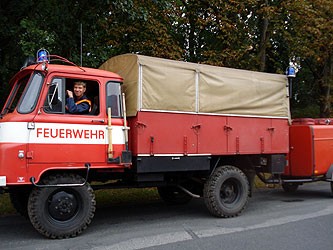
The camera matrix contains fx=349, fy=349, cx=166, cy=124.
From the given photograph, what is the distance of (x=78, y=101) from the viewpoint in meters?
5.91

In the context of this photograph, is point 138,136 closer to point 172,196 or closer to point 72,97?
point 72,97

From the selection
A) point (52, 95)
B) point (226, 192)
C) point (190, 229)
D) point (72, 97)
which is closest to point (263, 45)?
point (226, 192)

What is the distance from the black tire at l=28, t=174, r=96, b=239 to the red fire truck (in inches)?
0.6

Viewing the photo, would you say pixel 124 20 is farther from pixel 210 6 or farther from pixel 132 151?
pixel 132 151

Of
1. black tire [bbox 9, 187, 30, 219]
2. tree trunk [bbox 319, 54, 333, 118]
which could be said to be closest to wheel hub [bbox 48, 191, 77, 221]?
black tire [bbox 9, 187, 30, 219]

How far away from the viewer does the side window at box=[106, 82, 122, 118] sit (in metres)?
6.10

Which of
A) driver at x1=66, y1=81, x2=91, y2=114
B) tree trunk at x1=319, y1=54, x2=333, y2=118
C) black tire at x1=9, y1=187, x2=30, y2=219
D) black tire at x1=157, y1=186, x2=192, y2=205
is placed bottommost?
black tire at x1=157, y1=186, x2=192, y2=205

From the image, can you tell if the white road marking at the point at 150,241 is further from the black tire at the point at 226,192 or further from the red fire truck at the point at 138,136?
the black tire at the point at 226,192

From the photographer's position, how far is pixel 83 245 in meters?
5.25

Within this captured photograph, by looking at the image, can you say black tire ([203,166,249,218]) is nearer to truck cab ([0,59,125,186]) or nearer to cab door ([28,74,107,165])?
truck cab ([0,59,125,186])

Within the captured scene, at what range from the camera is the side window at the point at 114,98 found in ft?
20.0

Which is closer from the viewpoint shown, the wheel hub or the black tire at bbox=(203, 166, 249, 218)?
the wheel hub

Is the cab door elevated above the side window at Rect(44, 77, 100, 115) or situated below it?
below

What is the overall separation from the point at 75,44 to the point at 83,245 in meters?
7.27
